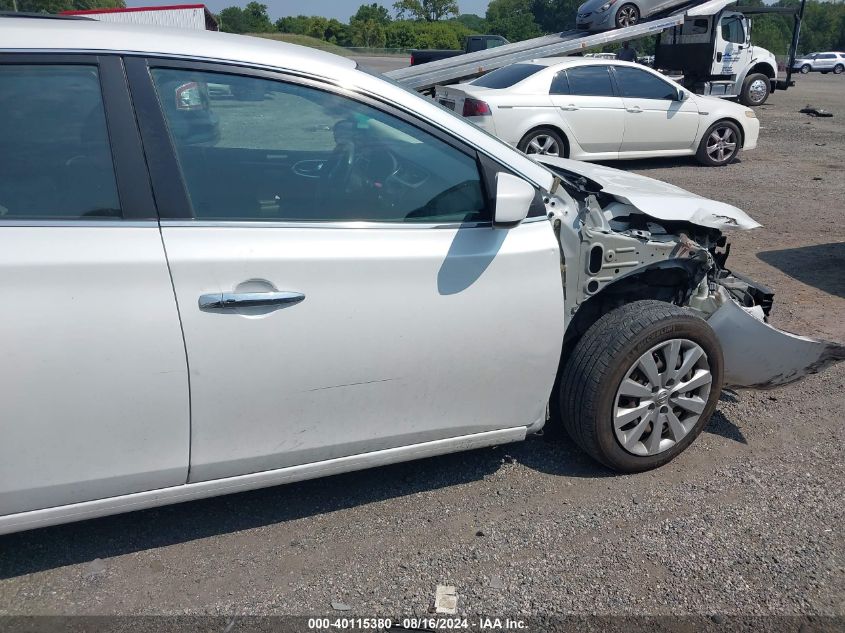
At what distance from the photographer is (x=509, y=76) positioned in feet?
34.6

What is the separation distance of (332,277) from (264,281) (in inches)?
9.2

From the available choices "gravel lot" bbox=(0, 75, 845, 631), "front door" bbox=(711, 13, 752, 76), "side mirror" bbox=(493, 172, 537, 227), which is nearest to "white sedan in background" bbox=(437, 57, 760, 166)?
"front door" bbox=(711, 13, 752, 76)

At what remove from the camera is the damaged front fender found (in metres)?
3.48

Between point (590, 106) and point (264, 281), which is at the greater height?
point (590, 106)

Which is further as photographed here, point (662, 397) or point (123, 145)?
point (662, 397)

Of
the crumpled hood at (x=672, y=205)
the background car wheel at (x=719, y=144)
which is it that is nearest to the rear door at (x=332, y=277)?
the crumpled hood at (x=672, y=205)

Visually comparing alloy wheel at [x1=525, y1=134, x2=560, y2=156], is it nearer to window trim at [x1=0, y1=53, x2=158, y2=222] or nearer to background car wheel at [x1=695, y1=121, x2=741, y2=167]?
background car wheel at [x1=695, y1=121, x2=741, y2=167]

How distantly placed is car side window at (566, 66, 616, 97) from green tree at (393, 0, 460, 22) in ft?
305

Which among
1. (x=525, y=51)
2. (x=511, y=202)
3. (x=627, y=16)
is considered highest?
(x=627, y=16)

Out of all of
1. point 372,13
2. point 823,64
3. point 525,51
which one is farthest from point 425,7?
point 525,51

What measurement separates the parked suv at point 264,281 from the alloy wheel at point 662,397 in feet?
0.05

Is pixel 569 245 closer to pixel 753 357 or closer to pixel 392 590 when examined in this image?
pixel 753 357

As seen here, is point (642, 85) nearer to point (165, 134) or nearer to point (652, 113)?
point (652, 113)

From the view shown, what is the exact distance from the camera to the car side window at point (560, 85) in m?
10.3
